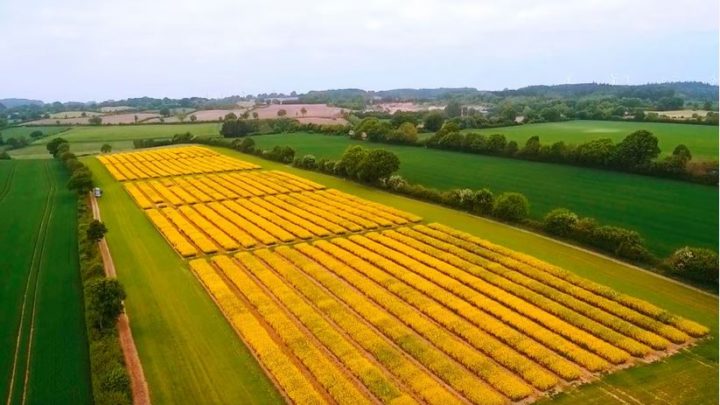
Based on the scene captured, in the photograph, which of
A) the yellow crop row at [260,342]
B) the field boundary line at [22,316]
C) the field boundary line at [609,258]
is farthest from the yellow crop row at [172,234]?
the field boundary line at [609,258]

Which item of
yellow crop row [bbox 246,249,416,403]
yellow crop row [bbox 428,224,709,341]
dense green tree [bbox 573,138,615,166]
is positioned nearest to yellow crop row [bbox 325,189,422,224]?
yellow crop row [bbox 428,224,709,341]

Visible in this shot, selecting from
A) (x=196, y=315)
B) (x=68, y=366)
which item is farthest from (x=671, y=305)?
(x=68, y=366)

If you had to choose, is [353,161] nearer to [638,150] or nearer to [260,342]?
[638,150]

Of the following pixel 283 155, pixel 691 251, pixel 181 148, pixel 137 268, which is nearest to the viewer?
pixel 691 251

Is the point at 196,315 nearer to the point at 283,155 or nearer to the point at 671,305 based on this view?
the point at 671,305

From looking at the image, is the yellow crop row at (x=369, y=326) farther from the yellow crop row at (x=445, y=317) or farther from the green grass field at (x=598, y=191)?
the green grass field at (x=598, y=191)

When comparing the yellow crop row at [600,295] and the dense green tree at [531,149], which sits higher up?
the dense green tree at [531,149]

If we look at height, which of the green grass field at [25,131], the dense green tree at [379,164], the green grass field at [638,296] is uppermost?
the green grass field at [25,131]
